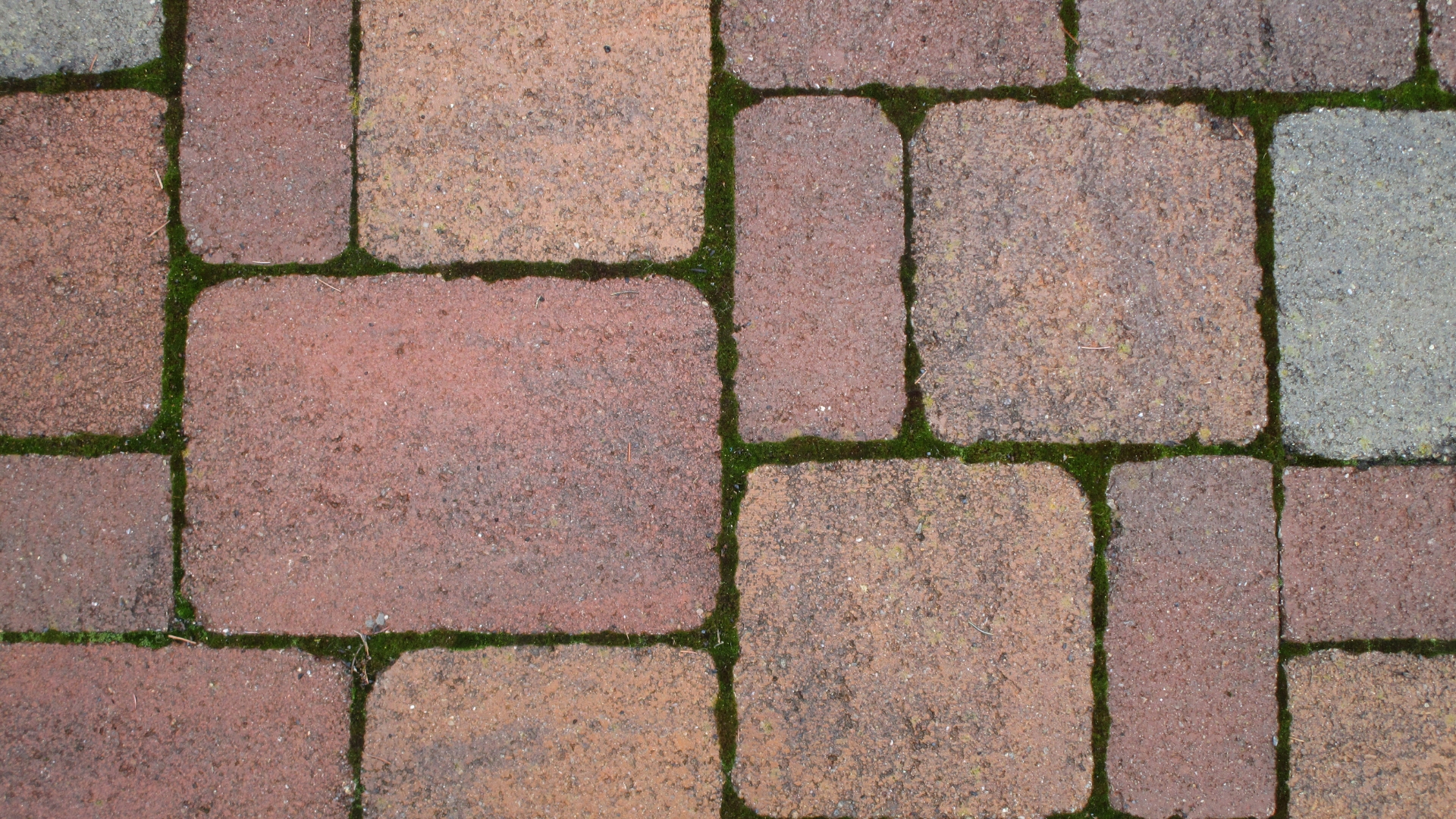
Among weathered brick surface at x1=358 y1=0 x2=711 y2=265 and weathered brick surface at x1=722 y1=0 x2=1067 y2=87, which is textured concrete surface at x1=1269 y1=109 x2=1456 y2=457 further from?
weathered brick surface at x1=358 y1=0 x2=711 y2=265

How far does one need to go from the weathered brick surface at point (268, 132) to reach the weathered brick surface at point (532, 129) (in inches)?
2.9

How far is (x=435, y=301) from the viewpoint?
1.98 metres

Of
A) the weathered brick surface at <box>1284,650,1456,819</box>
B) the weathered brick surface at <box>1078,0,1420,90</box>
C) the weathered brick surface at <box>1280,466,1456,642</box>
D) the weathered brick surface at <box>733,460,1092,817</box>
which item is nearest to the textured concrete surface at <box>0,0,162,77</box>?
the weathered brick surface at <box>733,460,1092,817</box>

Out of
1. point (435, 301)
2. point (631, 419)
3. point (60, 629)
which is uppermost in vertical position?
point (435, 301)

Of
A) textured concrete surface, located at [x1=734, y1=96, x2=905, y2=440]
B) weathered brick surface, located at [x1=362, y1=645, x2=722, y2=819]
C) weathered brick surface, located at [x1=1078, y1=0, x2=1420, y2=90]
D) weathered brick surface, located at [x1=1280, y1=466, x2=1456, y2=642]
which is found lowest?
weathered brick surface, located at [x1=362, y1=645, x2=722, y2=819]

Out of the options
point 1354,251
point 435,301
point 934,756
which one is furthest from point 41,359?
point 1354,251

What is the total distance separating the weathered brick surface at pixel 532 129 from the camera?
1.99m

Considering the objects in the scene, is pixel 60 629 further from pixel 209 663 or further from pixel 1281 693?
pixel 1281 693

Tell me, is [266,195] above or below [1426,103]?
below

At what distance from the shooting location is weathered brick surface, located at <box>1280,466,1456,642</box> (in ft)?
6.46

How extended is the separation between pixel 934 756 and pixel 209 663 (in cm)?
171

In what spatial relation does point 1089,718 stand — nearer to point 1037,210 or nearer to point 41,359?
point 1037,210

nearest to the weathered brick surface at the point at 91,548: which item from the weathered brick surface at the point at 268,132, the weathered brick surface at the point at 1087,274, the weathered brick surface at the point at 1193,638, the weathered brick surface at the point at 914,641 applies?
the weathered brick surface at the point at 268,132

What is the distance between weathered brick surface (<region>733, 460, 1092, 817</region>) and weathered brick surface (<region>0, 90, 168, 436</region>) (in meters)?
1.53
